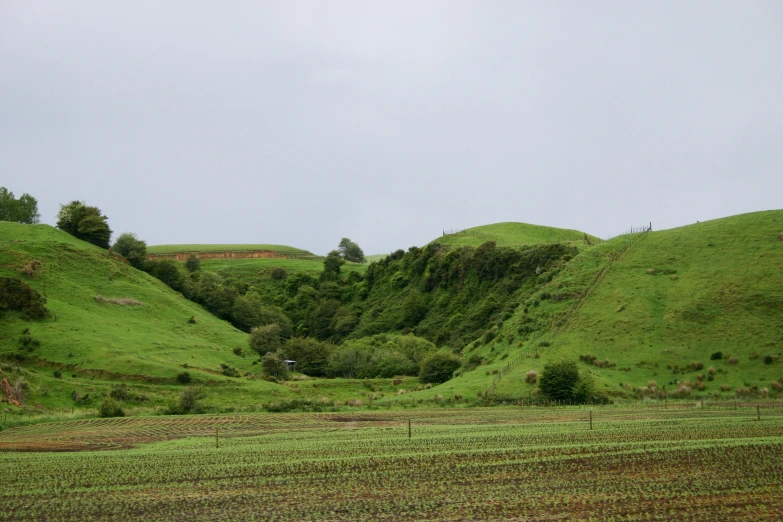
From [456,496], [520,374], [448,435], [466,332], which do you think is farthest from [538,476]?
[466,332]

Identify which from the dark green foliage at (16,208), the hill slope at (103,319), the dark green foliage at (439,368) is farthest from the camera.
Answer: the dark green foliage at (16,208)

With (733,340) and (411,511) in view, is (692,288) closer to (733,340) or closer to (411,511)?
(733,340)

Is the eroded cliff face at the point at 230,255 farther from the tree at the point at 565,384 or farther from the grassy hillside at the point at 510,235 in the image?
the tree at the point at 565,384

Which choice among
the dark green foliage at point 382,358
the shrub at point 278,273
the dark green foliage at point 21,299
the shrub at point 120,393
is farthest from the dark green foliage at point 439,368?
the shrub at point 278,273

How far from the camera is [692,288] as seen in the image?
7819cm

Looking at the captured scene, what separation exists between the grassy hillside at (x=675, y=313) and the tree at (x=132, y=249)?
7221 centimetres

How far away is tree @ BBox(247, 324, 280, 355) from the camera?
101 metres

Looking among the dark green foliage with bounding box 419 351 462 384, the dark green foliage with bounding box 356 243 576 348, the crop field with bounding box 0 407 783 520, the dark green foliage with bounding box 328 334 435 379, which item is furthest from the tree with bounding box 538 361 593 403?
the dark green foliage with bounding box 328 334 435 379

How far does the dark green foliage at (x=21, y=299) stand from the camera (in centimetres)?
8881

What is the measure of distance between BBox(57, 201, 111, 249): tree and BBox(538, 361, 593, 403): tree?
305 ft

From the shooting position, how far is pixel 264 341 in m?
102

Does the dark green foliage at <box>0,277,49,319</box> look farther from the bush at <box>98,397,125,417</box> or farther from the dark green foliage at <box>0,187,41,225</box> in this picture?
the dark green foliage at <box>0,187,41,225</box>

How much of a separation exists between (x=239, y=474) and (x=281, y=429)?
761 inches

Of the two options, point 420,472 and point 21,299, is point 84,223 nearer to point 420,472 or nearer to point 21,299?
point 21,299
